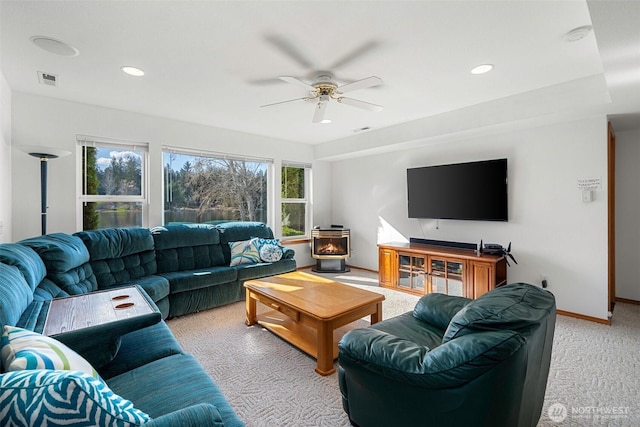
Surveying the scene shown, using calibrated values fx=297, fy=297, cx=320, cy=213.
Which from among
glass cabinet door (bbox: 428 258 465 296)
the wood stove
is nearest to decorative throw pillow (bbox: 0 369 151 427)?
glass cabinet door (bbox: 428 258 465 296)

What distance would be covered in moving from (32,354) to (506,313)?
170cm

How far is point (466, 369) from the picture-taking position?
118cm

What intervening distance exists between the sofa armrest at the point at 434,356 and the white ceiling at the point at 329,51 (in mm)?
1699

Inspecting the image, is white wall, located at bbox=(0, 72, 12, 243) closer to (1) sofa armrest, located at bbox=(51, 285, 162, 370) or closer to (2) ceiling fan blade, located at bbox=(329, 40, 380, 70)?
(1) sofa armrest, located at bbox=(51, 285, 162, 370)

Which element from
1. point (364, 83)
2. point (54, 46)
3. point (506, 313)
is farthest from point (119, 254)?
point (506, 313)

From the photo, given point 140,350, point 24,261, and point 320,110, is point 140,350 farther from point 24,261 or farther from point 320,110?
point 320,110

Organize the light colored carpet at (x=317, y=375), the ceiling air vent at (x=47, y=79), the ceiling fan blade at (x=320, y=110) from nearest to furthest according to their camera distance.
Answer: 1. the light colored carpet at (x=317, y=375)
2. the ceiling air vent at (x=47, y=79)
3. the ceiling fan blade at (x=320, y=110)

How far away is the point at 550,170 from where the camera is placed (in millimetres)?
3441

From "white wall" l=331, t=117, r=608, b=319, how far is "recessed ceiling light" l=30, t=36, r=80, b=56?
14.0ft

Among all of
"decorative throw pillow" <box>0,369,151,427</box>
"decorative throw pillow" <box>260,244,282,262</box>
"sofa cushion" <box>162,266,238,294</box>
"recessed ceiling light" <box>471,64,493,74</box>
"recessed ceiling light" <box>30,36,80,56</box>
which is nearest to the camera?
"decorative throw pillow" <box>0,369,151,427</box>

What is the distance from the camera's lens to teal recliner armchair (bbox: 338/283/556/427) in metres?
1.17

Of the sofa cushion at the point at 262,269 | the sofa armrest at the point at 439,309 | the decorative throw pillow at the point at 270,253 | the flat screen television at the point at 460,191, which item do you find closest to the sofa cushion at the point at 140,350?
the sofa armrest at the point at 439,309

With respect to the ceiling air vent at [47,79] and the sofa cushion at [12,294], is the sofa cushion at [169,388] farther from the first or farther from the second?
the ceiling air vent at [47,79]

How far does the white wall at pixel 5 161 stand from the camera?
2.75 m
